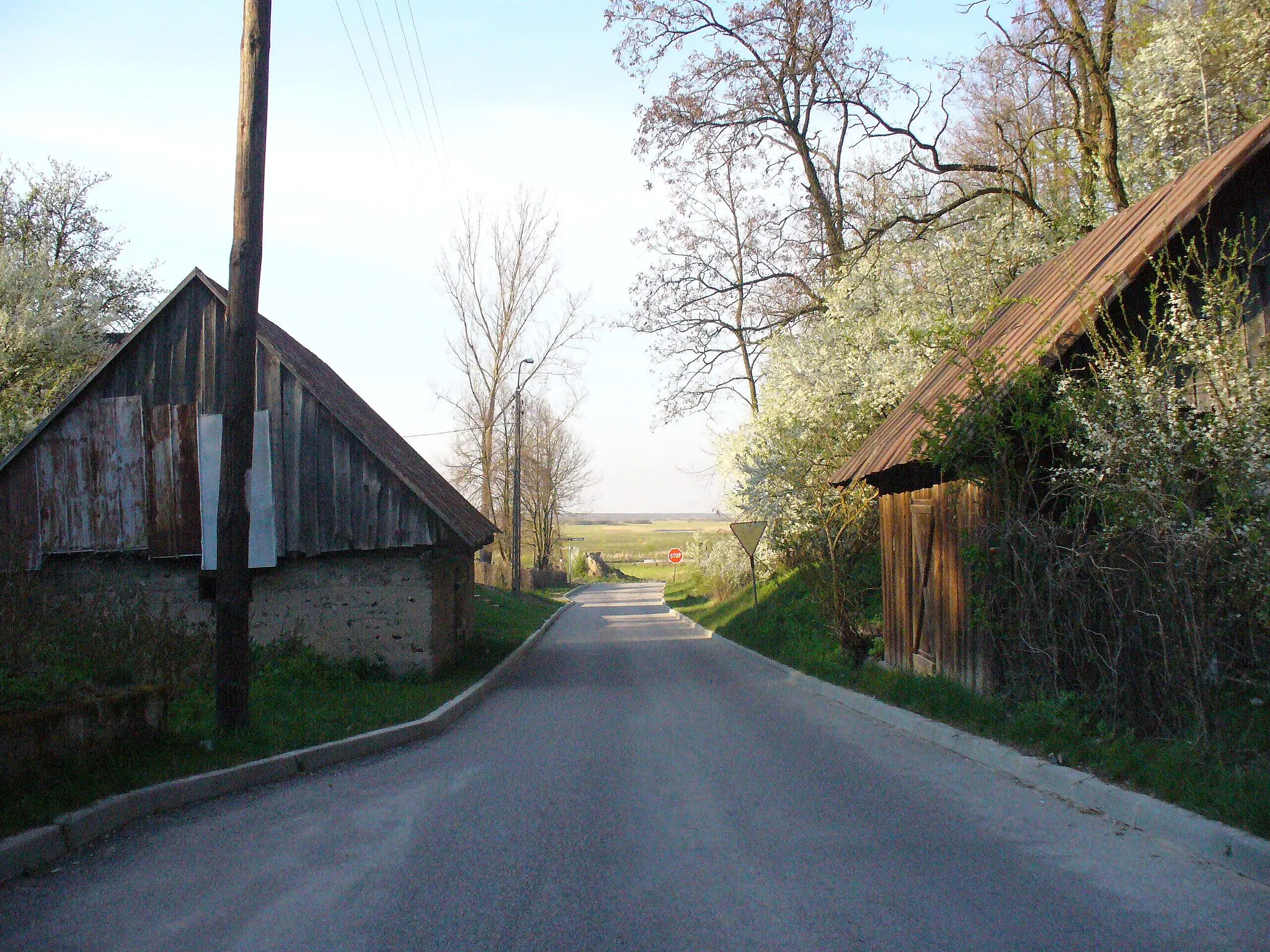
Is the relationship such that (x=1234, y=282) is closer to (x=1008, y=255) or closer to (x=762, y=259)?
(x=1008, y=255)

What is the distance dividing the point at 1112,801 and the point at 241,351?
8416mm

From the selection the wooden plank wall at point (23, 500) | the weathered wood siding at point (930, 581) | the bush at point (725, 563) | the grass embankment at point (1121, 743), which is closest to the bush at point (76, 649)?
the wooden plank wall at point (23, 500)

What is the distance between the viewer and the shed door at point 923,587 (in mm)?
11805

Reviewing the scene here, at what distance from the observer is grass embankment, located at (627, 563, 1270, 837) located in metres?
5.83

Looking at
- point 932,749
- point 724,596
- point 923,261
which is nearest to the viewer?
point 932,749

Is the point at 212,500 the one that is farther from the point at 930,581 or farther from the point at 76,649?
the point at 930,581

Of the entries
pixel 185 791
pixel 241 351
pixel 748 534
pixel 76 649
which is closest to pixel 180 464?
pixel 76 649

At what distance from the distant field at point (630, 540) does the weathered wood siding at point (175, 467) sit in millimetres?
53155

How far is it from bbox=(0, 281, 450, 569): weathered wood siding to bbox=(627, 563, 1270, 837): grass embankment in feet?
26.1

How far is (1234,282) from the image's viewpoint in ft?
27.9

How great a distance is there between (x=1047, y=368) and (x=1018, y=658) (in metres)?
2.84

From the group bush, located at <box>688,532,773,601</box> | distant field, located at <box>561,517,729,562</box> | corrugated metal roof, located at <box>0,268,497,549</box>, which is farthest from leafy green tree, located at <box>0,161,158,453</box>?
distant field, located at <box>561,517,729,562</box>

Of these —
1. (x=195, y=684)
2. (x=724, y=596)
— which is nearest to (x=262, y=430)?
(x=195, y=684)

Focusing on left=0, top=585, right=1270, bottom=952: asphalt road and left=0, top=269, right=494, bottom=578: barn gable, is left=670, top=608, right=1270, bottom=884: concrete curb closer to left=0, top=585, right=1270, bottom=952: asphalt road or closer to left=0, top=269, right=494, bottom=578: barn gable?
left=0, top=585, right=1270, bottom=952: asphalt road
